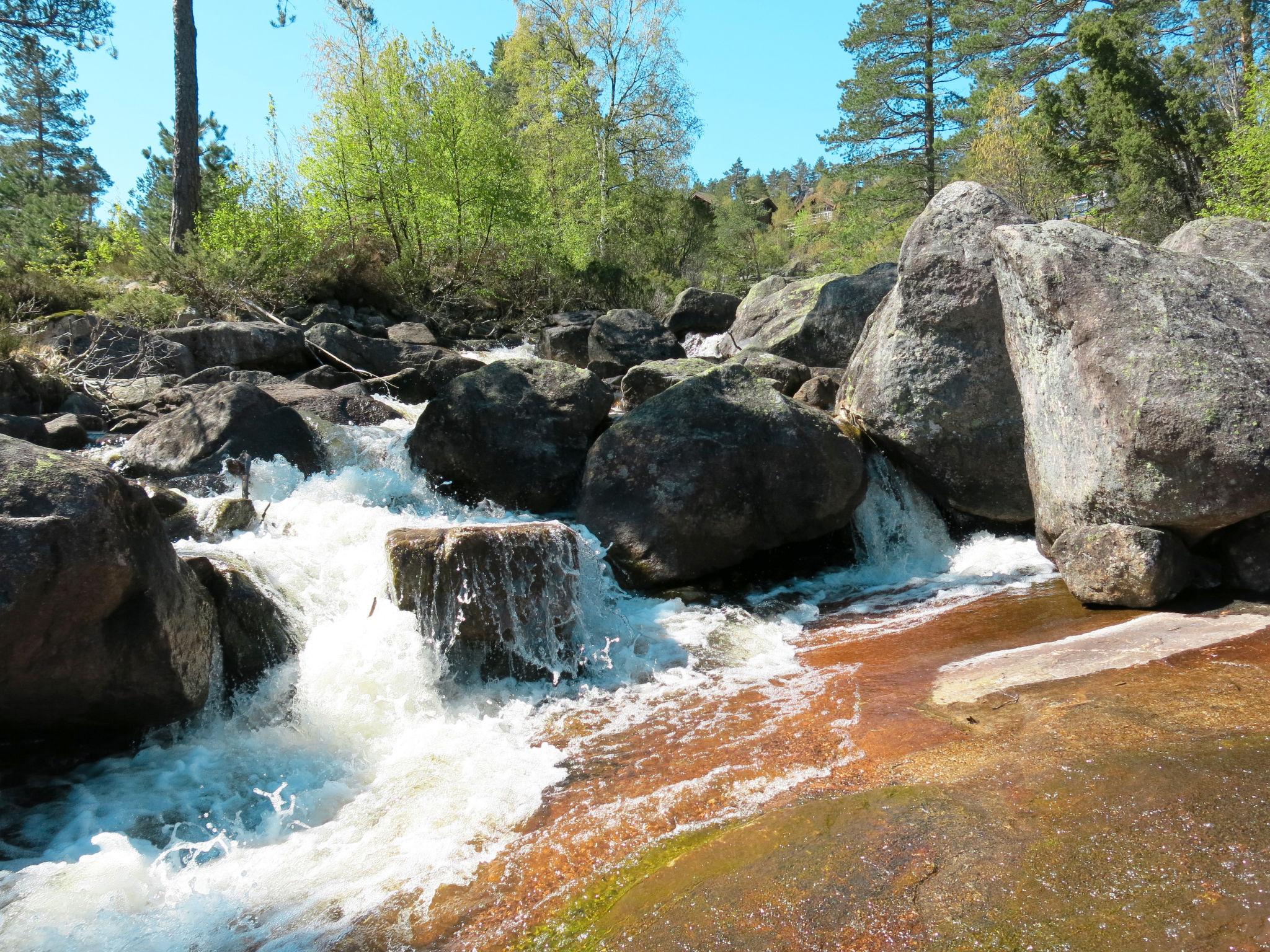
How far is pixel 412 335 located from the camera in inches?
588

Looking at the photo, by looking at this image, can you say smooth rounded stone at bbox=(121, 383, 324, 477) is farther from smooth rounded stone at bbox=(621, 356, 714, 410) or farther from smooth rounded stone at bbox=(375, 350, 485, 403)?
smooth rounded stone at bbox=(621, 356, 714, 410)

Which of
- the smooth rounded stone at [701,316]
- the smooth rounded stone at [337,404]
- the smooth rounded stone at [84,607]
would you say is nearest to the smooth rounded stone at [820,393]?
the smooth rounded stone at [337,404]

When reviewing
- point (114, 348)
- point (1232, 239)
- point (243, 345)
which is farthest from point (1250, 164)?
point (114, 348)

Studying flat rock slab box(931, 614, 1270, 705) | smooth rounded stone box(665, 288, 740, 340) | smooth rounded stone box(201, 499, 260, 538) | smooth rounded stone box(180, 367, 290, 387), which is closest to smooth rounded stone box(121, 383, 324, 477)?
smooth rounded stone box(201, 499, 260, 538)

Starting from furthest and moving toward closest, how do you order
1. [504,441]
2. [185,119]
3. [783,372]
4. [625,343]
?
[185,119] < [625,343] < [783,372] < [504,441]

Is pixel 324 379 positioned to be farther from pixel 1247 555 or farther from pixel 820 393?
pixel 1247 555

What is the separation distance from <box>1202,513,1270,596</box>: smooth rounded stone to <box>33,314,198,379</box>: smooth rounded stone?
11.8m

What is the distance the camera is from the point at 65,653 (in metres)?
4.34

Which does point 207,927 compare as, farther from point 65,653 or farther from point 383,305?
point 383,305

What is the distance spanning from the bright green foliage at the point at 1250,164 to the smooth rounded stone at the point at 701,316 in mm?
10452

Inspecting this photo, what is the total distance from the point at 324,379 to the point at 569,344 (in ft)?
19.3

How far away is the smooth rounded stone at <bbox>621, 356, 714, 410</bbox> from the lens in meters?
9.64

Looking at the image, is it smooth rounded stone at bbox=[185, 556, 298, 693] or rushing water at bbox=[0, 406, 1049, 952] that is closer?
rushing water at bbox=[0, 406, 1049, 952]

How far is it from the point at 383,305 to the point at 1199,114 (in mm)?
19876
